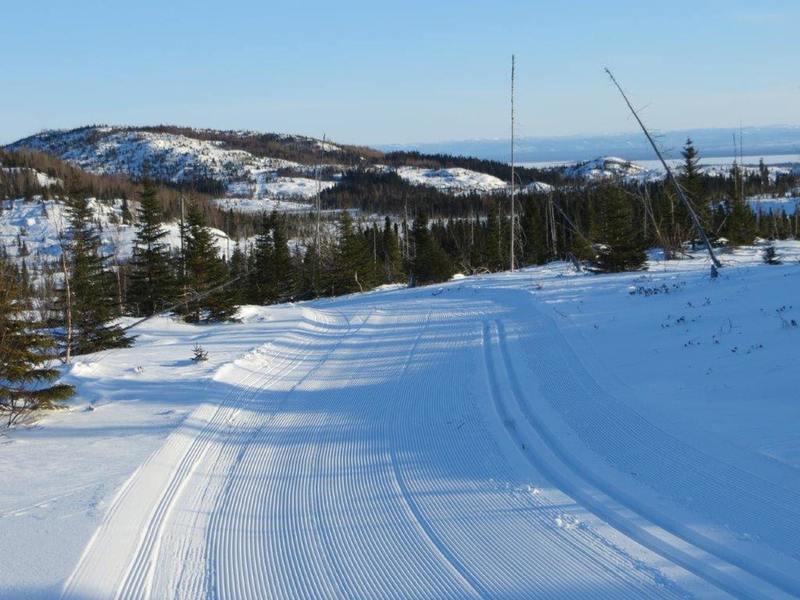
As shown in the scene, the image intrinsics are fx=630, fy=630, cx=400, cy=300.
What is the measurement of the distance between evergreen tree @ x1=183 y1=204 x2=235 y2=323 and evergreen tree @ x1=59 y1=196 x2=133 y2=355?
4.12m

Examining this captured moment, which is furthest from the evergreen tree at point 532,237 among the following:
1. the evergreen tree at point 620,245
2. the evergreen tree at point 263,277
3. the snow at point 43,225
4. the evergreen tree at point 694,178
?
the snow at point 43,225

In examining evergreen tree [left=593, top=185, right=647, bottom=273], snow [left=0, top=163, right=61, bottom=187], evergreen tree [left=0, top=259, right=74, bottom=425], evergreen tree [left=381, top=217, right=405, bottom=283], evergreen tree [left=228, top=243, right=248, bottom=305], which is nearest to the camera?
evergreen tree [left=0, top=259, right=74, bottom=425]

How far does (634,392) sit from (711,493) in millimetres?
3153

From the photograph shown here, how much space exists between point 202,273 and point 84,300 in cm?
935

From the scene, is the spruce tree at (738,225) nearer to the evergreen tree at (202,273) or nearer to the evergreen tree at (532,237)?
the evergreen tree at (532,237)

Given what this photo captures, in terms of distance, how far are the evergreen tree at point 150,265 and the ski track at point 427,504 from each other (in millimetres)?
27217

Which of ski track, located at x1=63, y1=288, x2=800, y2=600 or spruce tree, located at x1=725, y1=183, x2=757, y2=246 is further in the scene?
spruce tree, located at x1=725, y1=183, x2=757, y2=246

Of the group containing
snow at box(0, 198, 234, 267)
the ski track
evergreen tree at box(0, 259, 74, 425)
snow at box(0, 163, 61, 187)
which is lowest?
the ski track

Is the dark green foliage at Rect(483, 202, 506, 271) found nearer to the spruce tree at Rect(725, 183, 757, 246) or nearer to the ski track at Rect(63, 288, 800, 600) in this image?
the spruce tree at Rect(725, 183, 757, 246)

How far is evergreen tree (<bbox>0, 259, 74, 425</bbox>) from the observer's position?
9.02 m

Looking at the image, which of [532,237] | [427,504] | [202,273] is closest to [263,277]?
[202,273]

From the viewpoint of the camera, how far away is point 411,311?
18766mm

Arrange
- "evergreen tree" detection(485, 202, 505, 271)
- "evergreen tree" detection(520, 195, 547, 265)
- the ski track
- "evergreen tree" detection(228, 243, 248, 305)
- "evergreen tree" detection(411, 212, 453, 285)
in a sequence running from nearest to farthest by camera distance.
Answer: the ski track, "evergreen tree" detection(228, 243, 248, 305), "evergreen tree" detection(485, 202, 505, 271), "evergreen tree" detection(411, 212, 453, 285), "evergreen tree" detection(520, 195, 547, 265)

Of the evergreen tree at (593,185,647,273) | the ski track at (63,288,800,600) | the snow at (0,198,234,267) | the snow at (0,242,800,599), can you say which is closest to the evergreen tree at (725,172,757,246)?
the evergreen tree at (593,185,647,273)
